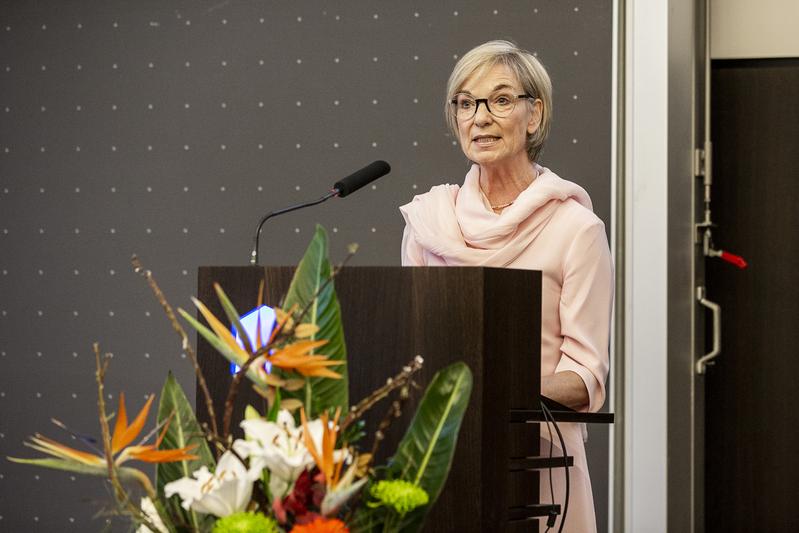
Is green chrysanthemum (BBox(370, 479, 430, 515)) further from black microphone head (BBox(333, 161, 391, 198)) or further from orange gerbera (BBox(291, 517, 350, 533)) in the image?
black microphone head (BBox(333, 161, 391, 198))

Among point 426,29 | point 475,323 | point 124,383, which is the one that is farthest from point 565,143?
point 475,323

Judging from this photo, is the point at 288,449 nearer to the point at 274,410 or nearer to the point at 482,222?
the point at 274,410

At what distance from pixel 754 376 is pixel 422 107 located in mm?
1525

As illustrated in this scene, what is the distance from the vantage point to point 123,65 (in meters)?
4.25

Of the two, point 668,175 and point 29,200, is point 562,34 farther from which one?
point 29,200

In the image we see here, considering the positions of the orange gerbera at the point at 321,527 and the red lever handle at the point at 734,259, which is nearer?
the orange gerbera at the point at 321,527

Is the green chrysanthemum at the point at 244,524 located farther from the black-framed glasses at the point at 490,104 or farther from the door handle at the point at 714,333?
the door handle at the point at 714,333

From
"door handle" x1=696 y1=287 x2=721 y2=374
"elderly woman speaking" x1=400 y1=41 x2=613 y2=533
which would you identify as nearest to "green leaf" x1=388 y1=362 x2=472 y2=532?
"elderly woman speaking" x1=400 y1=41 x2=613 y2=533

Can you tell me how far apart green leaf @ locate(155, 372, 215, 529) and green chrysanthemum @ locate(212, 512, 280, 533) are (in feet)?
0.46

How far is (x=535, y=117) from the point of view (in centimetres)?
222

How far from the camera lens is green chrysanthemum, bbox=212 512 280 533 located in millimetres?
798

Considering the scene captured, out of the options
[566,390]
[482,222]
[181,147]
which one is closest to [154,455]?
[566,390]

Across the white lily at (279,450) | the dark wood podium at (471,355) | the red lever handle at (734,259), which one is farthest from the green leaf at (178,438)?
the red lever handle at (734,259)

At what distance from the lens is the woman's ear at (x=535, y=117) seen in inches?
87.1
